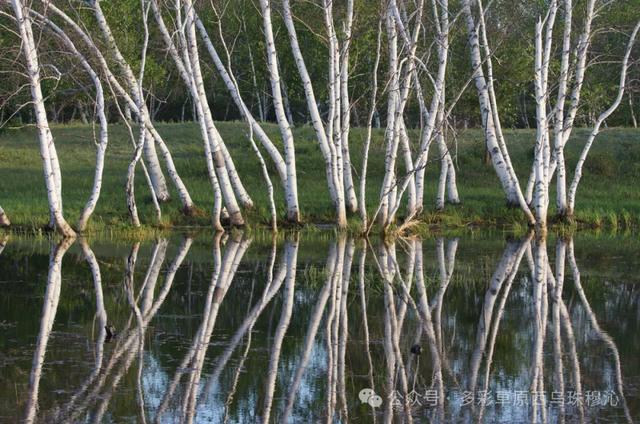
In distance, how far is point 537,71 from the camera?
26.0m

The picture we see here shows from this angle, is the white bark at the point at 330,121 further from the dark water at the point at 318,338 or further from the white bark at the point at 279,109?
the dark water at the point at 318,338

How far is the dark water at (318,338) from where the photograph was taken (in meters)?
9.17

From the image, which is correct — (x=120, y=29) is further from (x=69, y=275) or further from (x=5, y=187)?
(x=69, y=275)

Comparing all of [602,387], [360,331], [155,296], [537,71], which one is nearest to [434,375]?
[602,387]

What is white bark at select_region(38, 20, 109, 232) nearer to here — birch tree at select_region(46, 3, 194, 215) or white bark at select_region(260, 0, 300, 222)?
birch tree at select_region(46, 3, 194, 215)

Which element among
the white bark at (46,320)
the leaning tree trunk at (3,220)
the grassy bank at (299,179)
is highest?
the grassy bank at (299,179)

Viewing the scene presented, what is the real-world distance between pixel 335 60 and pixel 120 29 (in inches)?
491

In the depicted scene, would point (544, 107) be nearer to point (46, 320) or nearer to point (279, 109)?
point (279, 109)

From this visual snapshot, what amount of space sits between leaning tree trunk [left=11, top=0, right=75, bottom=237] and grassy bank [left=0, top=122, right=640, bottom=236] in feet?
6.08

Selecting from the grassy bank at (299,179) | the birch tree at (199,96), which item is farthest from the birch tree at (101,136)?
the birch tree at (199,96)

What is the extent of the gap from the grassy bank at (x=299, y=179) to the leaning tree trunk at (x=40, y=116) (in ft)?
6.08

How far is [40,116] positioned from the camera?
22672 millimetres

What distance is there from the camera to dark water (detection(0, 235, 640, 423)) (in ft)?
30.1

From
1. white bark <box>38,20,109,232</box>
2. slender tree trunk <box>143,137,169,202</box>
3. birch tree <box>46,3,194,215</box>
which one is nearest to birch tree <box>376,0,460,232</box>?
birch tree <box>46,3,194,215</box>
